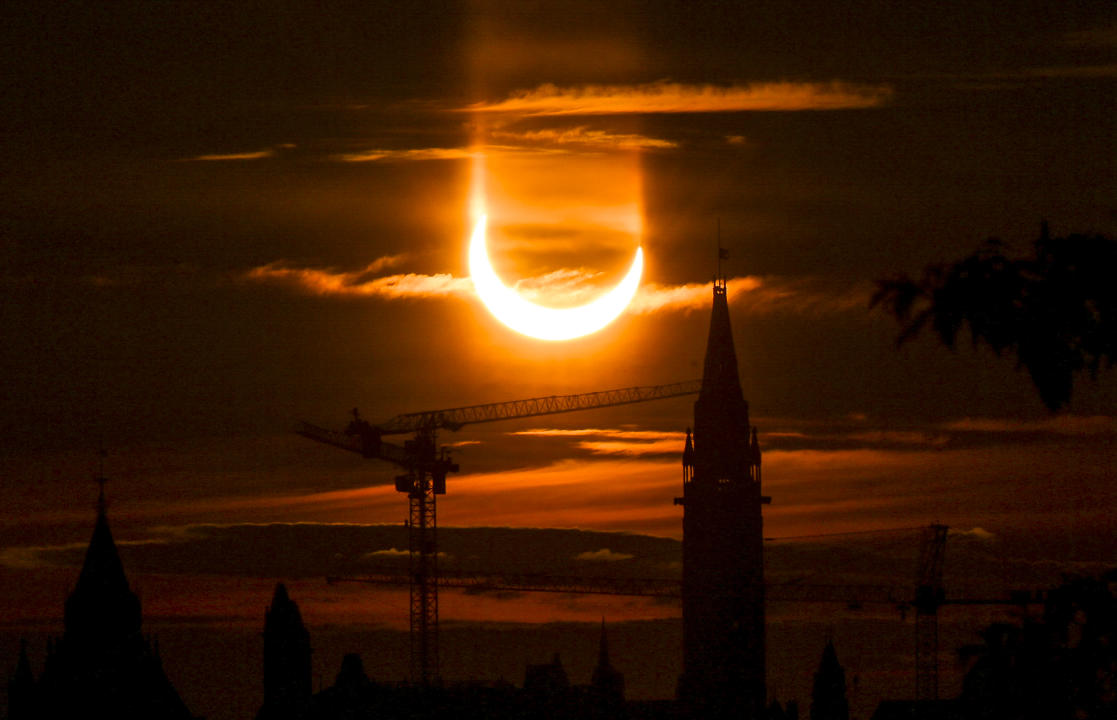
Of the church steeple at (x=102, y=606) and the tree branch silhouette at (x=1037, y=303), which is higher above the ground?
the church steeple at (x=102, y=606)

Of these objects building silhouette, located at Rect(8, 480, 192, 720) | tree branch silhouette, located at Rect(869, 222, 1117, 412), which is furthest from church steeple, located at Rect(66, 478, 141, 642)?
tree branch silhouette, located at Rect(869, 222, 1117, 412)

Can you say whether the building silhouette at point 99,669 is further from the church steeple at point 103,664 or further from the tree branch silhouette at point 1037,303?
the tree branch silhouette at point 1037,303

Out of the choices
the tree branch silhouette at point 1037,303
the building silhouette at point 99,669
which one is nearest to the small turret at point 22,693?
the building silhouette at point 99,669

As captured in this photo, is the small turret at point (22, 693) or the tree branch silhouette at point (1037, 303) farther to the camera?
the small turret at point (22, 693)

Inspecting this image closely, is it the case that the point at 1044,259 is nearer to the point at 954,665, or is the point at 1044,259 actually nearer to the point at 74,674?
the point at 954,665

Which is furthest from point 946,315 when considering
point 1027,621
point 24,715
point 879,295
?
point 24,715

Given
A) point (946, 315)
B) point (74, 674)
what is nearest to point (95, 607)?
point (74, 674)

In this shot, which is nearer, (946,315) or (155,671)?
(946,315)

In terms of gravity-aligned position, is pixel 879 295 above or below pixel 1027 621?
above
